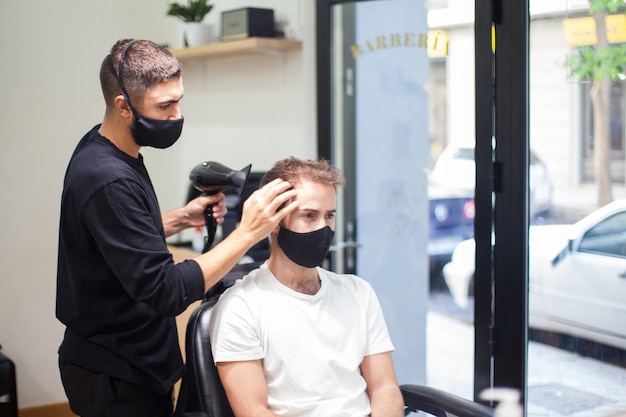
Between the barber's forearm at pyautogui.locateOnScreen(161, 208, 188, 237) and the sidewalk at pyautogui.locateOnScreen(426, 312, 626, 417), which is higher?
the barber's forearm at pyautogui.locateOnScreen(161, 208, 188, 237)

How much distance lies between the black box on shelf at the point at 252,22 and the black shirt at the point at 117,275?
180cm

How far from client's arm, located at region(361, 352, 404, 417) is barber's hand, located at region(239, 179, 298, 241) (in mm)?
512

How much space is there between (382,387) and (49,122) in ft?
8.28

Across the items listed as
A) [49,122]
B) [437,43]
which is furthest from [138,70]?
[49,122]

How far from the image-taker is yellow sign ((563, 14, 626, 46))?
8.15 ft

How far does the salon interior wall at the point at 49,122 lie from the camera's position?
3887 mm

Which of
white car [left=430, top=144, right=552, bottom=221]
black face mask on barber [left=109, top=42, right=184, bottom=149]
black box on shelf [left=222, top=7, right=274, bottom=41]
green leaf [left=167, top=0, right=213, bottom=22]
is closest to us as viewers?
black face mask on barber [left=109, top=42, right=184, bottom=149]

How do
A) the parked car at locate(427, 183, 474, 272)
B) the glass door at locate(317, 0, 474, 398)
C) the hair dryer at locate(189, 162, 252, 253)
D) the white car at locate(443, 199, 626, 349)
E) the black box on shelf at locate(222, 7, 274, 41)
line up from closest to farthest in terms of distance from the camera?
the hair dryer at locate(189, 162, 252, 253) < the white car at locate(443, 199, 626, 349) < the parked car at locate(427, 183, 474, 272) < the glass door at locate(317, 0, 474, 398) < the black box on shelf at locate(222, 7, 274, 41)

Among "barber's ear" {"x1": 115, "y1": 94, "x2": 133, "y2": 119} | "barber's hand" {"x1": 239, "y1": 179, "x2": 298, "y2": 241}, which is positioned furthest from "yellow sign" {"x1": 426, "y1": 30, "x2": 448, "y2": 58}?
"barber's ear" {"x1": 115, "y1": 94, "x2": 133, "y2": 119}

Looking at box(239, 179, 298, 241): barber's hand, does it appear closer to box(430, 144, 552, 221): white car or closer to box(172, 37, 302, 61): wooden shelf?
box(430, 144, 552, 221): white car

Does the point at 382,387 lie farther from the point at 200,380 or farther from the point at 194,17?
the point at 194,17

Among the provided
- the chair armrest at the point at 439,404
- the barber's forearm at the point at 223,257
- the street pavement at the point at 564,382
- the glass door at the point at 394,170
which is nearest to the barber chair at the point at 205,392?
the chair armrest at the point at 439,404

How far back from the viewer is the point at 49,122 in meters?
3.99

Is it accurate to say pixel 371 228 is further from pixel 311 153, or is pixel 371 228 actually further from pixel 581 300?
pixel 581 300
